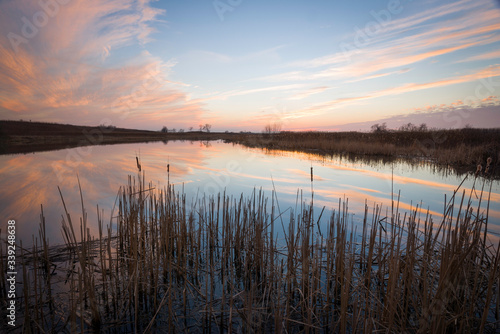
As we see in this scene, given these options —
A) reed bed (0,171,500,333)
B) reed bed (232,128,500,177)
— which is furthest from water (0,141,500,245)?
reed bed (0,171,500,333)

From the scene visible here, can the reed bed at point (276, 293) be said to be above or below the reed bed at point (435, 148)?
below

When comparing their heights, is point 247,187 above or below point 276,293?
above

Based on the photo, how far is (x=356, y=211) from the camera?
7.03m

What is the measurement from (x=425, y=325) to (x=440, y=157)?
1630 centimetres

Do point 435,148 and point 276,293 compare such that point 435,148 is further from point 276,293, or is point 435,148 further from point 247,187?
point 276,293

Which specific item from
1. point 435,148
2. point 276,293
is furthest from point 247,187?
point 435,148

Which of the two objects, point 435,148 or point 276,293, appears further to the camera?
point 435,148

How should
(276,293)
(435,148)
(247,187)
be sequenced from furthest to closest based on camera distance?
1. (435,148)
2. (247,187)
3. (276,293)

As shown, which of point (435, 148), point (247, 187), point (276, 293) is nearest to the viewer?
point (276, 293)

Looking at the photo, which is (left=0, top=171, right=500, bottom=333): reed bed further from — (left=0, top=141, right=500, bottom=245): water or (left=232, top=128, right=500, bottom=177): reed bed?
(left=232, top=128, right=500, bottom=177): reed bed

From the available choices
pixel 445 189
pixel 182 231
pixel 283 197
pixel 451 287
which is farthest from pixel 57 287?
pixel 445 189

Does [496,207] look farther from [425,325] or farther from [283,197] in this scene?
[425,325]

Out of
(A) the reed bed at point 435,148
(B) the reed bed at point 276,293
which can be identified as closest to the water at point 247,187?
(A) the reed bed at point 435,148

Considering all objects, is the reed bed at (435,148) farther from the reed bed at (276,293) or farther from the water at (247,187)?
the reed bed at (276,293)
